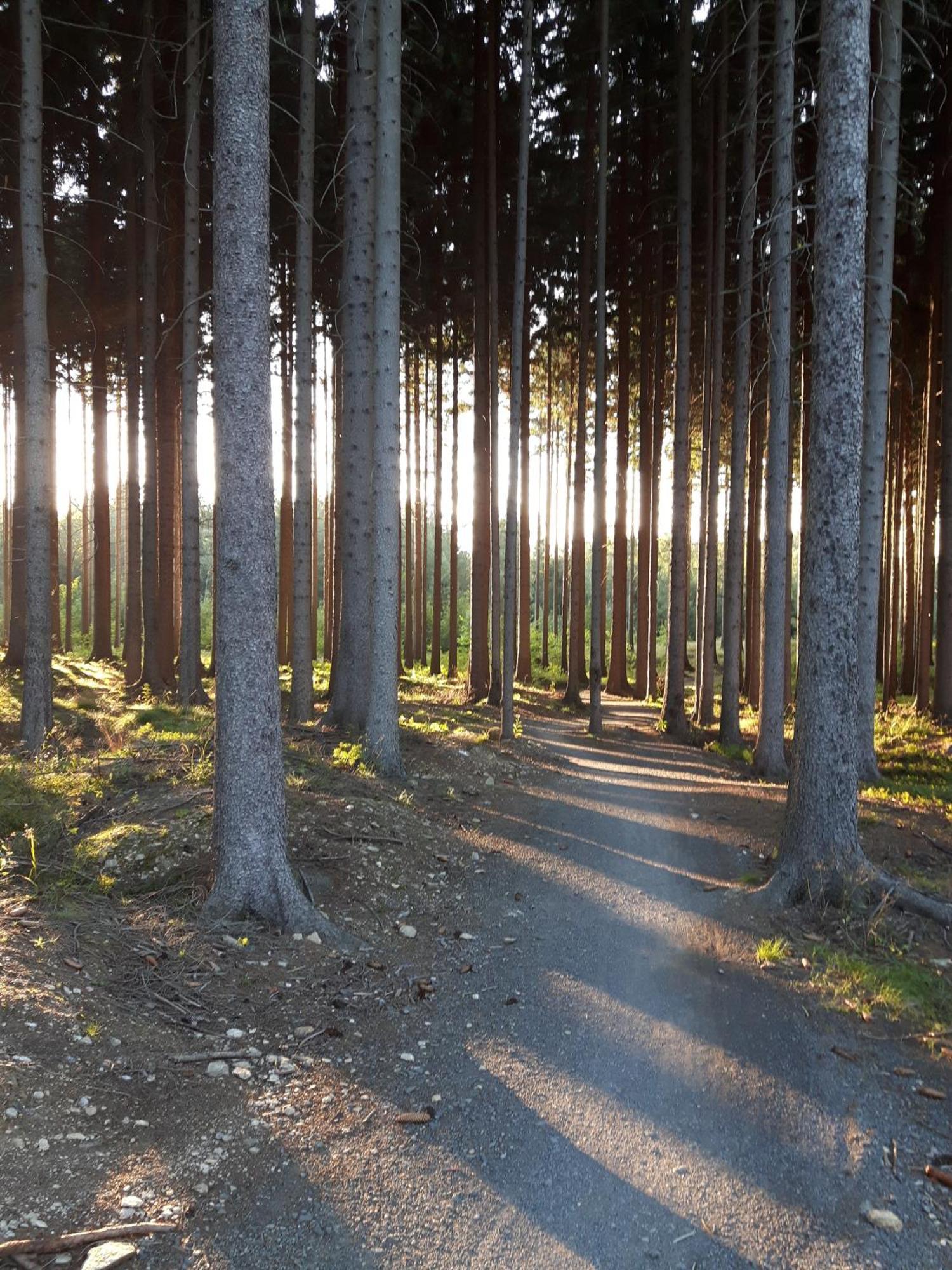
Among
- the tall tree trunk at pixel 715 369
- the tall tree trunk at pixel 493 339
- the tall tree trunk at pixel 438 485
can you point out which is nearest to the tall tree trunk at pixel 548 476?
the tall tree trunk at pixel 438 485

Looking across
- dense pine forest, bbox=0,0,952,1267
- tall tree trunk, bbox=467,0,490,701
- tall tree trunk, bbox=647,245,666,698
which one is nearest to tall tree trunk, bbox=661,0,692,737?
dense pine forest, bbox=0,0,952,1267

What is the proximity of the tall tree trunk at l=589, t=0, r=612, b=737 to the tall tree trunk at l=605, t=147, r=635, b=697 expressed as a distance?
12.8 feet

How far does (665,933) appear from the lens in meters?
6.17

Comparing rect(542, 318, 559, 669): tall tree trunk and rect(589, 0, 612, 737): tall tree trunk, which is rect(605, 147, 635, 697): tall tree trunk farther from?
rect(589, 0, 612, 737): tall tree trunk

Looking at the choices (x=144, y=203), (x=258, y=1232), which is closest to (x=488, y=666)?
(x=144, y=203)

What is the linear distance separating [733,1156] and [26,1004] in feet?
11.8

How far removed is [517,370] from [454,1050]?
38.6 ft

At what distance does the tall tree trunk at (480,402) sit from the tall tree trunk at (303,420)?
4923 mm

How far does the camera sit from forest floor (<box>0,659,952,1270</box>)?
120 inches

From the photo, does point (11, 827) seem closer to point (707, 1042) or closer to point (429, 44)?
point (707, 1042)

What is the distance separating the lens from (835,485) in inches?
253

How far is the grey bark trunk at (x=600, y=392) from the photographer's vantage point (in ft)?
48.4

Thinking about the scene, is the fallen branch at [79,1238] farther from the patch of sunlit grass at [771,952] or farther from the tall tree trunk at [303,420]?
the tall tree trunk at [303,420]

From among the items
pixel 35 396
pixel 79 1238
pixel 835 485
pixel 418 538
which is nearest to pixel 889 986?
pixel 835 485
